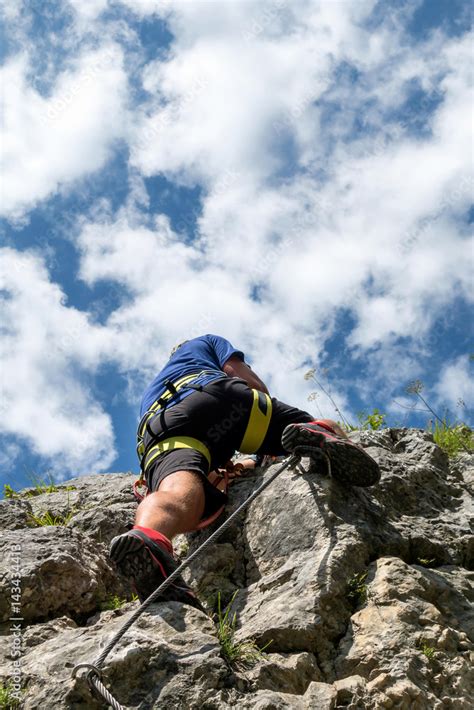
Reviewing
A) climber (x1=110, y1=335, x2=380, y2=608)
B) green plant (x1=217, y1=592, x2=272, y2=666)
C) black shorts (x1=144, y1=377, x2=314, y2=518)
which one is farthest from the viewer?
black shorts (x1=144, y1=377, x2=314, y2=518)

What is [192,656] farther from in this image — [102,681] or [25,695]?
[25,695]

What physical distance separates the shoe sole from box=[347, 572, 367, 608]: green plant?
0.77 m

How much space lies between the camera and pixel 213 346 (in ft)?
19.1

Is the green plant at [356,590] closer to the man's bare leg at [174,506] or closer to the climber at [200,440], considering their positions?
the climber at [200,440]

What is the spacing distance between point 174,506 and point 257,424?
1.16 meters

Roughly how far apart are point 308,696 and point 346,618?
612 millimetres

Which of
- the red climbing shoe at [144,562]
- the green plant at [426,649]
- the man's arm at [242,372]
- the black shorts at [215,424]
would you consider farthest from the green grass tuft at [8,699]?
the man's arm at [242,372]

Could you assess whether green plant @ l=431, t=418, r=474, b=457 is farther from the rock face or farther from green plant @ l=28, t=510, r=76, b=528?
green plant @ l=28, t=510, r=76, b=528

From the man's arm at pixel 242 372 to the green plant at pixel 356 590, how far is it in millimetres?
2226

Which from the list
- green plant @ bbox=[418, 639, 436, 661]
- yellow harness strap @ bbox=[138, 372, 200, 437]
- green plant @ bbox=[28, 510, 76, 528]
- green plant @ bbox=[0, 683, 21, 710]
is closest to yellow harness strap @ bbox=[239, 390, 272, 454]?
yellow harness strap @ bbox=[138, 372, 200, 437]

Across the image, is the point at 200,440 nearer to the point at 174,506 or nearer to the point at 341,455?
the point at 174,506

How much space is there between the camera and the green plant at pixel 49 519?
17.2ft

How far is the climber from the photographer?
3.71m

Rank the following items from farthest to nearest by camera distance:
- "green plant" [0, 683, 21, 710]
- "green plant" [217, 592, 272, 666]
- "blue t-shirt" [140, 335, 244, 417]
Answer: "blue t-shirt" [140, 335, 244, 417], "green plant" [217, 592, 272, 666], "green plant" [0, 683, 21, 710]
